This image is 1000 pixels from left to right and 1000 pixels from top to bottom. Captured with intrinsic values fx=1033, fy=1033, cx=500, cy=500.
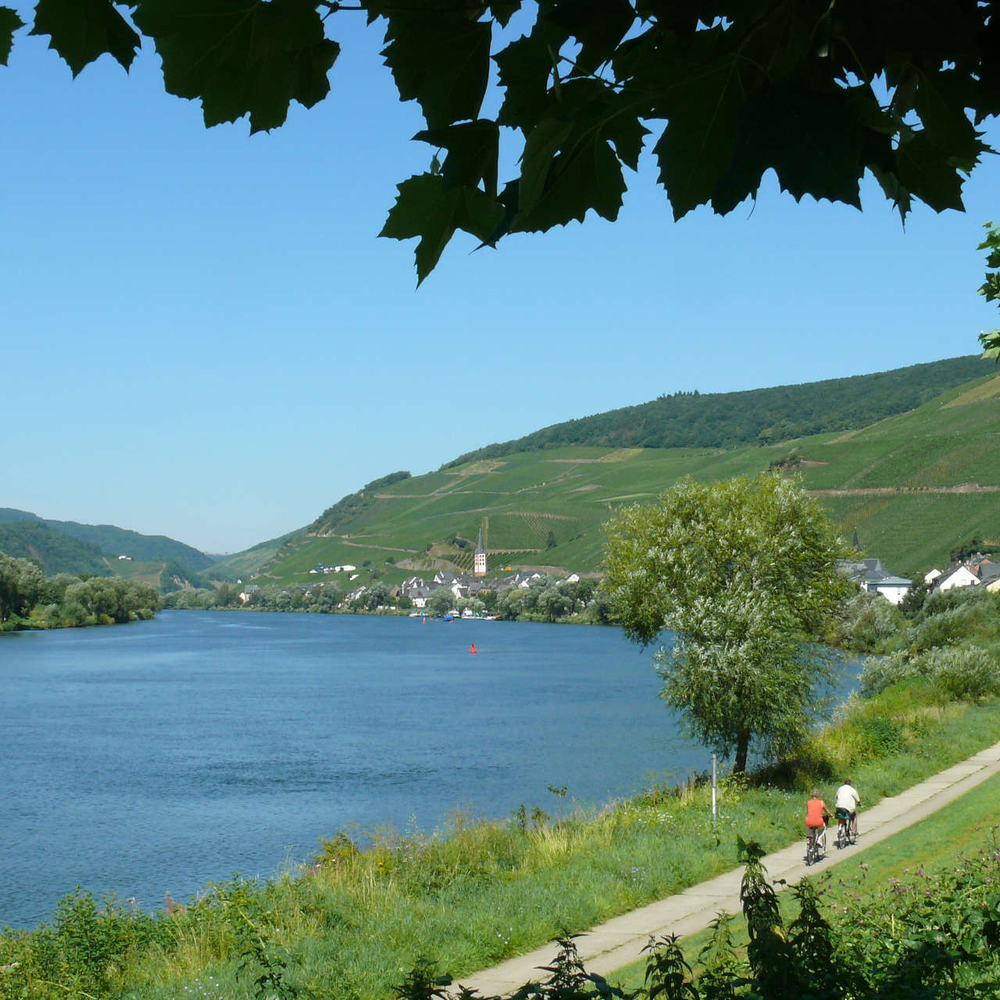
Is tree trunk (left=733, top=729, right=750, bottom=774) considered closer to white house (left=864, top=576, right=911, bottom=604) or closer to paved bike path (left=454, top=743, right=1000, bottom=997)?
paved bike path (left=454, top=743, right=1000, bottom=997)

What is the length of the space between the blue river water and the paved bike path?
6.06 metres

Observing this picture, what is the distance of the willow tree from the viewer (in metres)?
21.3

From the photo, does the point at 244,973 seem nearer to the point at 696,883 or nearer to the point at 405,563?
the point at 696,883

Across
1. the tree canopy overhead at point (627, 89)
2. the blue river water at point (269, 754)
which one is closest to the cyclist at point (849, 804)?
the blue river water at point (269, 754)

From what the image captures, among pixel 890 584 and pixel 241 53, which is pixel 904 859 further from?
pixel 890 584

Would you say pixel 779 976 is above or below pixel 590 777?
above

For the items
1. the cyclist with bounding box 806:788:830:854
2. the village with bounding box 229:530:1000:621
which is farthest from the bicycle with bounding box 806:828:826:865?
the village with bounding box 229:530:1000:621

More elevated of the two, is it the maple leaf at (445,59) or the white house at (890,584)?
the maple leaf at (445,59)

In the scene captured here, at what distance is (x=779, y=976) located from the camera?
4.90m

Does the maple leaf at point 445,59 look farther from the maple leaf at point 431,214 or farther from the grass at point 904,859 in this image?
the grass at point 904,859

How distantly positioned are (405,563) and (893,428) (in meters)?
84.8

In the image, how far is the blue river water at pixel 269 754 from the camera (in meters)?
22.4

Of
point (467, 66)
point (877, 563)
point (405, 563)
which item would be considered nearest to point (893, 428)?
point (877, 563)

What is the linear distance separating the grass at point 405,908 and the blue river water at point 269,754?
2.80m
